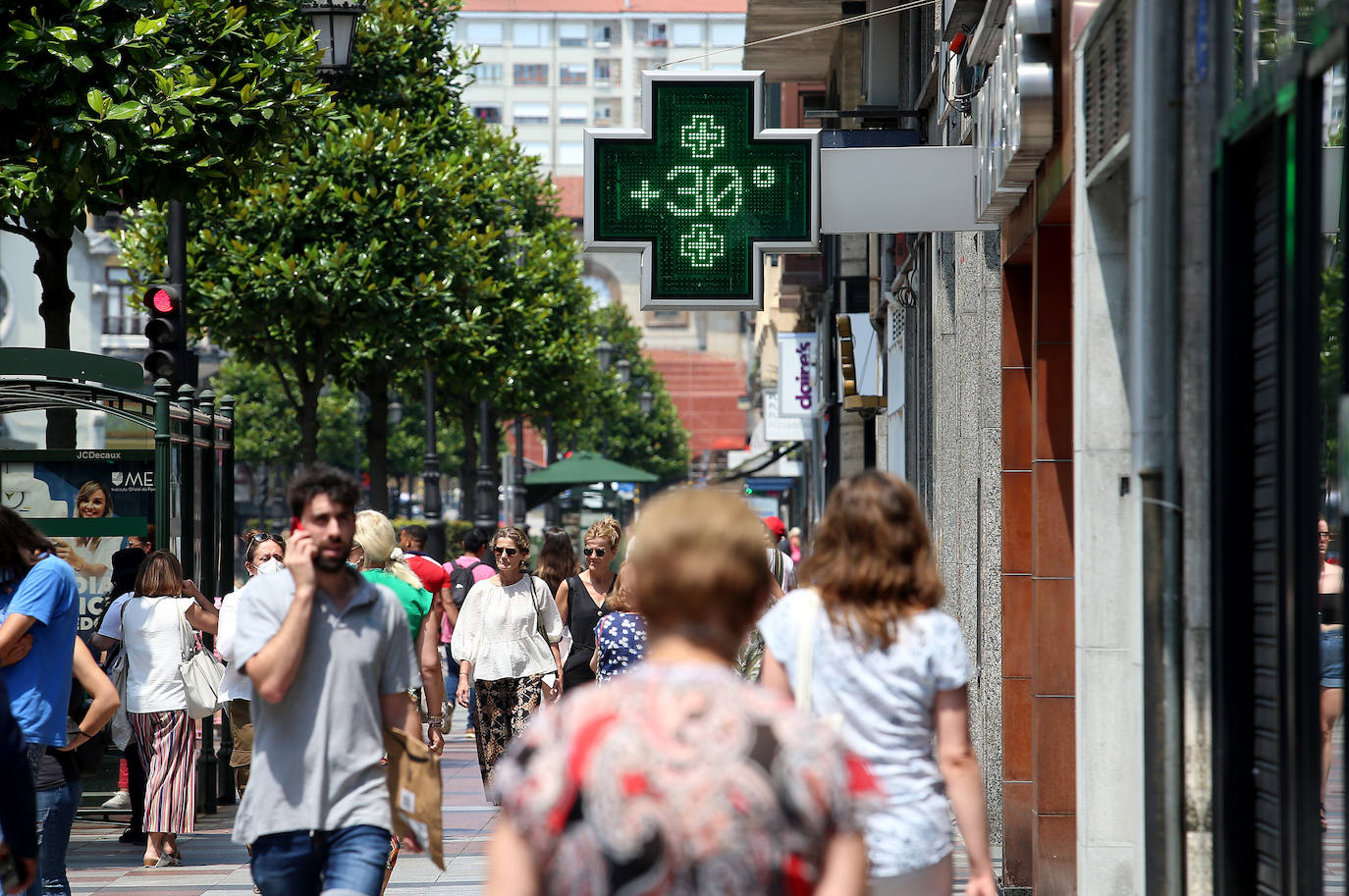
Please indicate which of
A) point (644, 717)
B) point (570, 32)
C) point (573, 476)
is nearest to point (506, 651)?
point (644, 717)

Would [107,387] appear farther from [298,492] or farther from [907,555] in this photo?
[907,555]

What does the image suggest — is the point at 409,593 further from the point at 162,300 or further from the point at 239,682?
the point at 162,300

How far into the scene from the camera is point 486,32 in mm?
131875

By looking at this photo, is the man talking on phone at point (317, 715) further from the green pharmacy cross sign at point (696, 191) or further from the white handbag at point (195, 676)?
the white handbag at point (195, 676)

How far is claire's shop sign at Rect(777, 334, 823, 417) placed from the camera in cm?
3328

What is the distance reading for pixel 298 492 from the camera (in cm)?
519

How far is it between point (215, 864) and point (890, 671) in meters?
6.41

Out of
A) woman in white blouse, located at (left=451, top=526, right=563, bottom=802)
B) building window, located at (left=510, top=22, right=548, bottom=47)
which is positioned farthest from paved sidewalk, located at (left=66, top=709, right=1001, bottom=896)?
building window, located at (left=510, top=22, right=548, bottom=47)

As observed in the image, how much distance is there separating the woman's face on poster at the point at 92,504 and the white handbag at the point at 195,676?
4.38ft

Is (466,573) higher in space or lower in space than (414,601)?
lower

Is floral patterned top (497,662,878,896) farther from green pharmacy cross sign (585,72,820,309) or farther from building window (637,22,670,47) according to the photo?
building window (637,22,670,47)

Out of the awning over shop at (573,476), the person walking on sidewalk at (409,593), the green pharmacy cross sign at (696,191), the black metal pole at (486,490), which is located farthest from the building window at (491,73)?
the person walking on sidewalk at (409,593)

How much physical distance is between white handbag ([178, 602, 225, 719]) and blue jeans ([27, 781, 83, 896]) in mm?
3543

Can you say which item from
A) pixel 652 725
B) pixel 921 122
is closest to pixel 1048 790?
pixel 652 725
